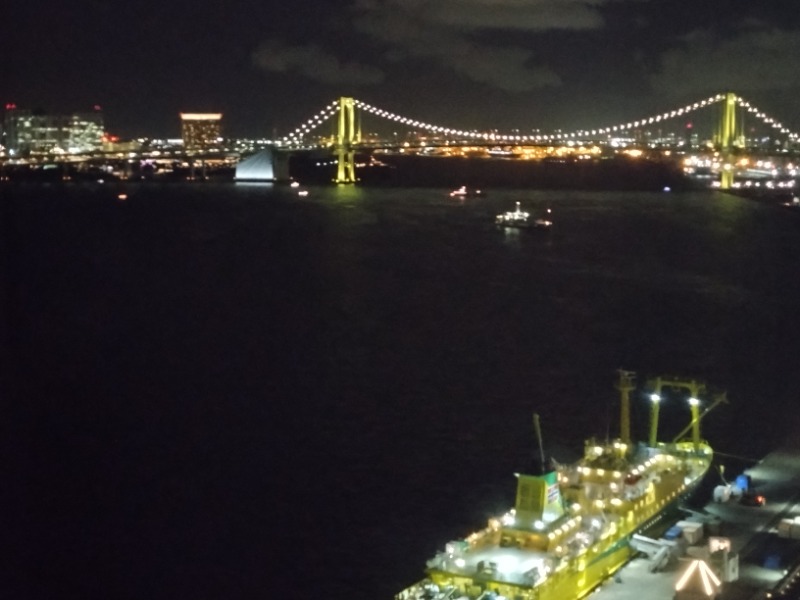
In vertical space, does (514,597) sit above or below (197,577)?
above

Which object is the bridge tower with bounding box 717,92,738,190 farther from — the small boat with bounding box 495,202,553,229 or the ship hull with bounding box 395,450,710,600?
the ship hull with bounding box 395,450,710,600

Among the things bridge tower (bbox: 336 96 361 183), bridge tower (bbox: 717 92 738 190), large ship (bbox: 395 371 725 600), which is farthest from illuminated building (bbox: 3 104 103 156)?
large ship (bbox: 395 371 725 600)

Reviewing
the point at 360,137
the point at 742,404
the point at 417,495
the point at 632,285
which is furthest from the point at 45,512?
the point at 360,137

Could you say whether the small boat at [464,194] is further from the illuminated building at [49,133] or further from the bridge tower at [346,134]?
the illuminated building at [49,133]

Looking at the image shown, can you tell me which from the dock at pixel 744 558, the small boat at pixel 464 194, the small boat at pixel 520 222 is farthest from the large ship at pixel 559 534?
the small boat at pixel 464 194

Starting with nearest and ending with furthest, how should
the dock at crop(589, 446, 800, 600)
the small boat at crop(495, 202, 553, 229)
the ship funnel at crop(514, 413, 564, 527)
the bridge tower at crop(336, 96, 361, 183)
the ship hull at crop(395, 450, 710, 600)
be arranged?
the ship hull at crop(395, 450, 710, 600), the dock at crop(589, 446, 800, 600), the ship funnel at crop(514, 413, 564, 527), the small boat at crop(495, 202, 553, 229), the bridge tower at crop(336, 96, 361, 183)

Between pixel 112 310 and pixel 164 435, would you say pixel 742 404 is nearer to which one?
pixel 164 435

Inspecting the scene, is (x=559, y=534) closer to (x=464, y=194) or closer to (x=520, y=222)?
(x=520, y=222)

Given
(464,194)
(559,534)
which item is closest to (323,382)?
(559,534)
